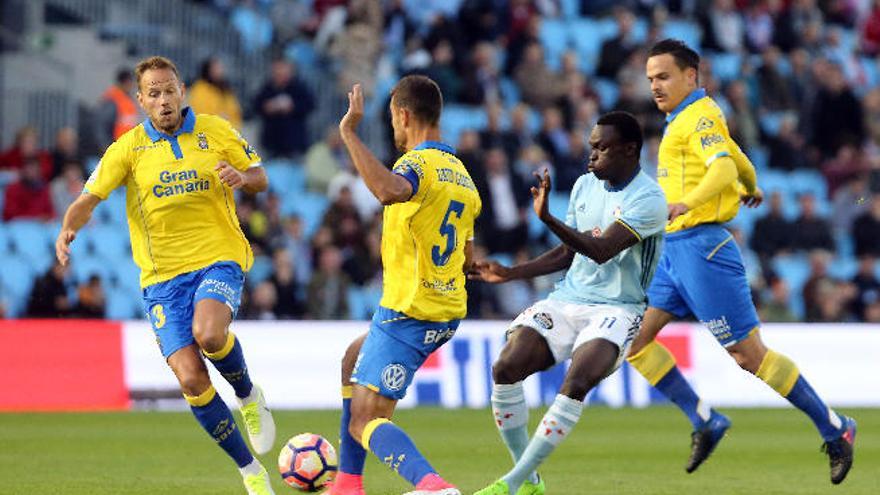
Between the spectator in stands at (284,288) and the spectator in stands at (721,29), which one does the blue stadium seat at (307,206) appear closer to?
the spectator in stands at (284,288)

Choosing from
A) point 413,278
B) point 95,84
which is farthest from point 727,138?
point 95,84

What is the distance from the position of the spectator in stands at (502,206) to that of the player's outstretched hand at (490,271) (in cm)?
1094

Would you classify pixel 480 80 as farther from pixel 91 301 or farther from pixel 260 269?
pixel 91 301

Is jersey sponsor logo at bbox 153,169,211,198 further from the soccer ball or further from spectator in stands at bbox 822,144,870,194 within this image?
spectator in stands at bbox 822,144,870,194

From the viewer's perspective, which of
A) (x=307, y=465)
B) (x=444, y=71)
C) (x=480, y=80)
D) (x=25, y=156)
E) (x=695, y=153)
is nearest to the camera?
(x=307, y=465)

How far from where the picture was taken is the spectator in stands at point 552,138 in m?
22.3

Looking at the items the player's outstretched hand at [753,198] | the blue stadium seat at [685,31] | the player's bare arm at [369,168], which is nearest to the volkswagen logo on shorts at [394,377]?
the player's bare arm at [369,168]

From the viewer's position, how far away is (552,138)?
2233cm

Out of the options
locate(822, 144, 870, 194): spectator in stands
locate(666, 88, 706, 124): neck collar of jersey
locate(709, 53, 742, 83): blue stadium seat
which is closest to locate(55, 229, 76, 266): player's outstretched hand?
locate(666, 88, 706, 124): neck collar of jersey

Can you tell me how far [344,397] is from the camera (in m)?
9.16

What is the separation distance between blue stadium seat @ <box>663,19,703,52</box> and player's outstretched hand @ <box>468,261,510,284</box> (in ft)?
55.0

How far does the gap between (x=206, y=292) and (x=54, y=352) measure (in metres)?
8.14

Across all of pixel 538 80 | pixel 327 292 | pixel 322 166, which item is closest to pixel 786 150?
pixel 538 80

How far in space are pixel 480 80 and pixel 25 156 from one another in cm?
631
